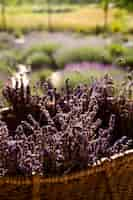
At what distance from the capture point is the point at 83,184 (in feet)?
6.37

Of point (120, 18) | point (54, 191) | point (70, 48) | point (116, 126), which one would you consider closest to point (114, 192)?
point (54, 191)

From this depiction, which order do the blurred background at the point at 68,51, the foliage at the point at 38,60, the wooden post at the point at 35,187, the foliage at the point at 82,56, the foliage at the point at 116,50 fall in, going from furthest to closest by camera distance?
the foliage at the point at 116,50 → the foliage at the point at 38,60 → the foliage at the point at 82,56 → the blurred background at the point at 68,51 → the wooden post at the point at 35,187

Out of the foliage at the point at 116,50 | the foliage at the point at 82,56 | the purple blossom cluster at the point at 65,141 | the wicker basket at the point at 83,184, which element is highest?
the purple blossom cluster at the point at 65,141

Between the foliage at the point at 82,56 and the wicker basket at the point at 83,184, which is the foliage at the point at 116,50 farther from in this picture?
the wicker basket at the point at 83,184

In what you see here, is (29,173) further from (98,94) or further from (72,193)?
(98,94)

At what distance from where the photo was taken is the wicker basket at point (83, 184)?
1.89 m

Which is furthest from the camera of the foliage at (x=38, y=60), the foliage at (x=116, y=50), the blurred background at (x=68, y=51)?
the foliage at (x=116, y=50)

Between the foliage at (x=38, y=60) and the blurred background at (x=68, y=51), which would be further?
the foliage at (x=38, y=60)

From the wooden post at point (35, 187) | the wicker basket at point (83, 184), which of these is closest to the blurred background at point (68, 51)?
the wicker basket at point (83, 184)

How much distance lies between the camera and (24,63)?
13.4m

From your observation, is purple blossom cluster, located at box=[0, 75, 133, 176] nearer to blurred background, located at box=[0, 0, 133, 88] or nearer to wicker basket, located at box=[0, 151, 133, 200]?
wicker basket, located at box=[0, 151, 133, 200]

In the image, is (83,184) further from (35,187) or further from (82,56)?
(82,56)

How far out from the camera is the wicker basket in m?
1.89

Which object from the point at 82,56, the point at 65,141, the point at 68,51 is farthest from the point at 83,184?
the point at 68,51
